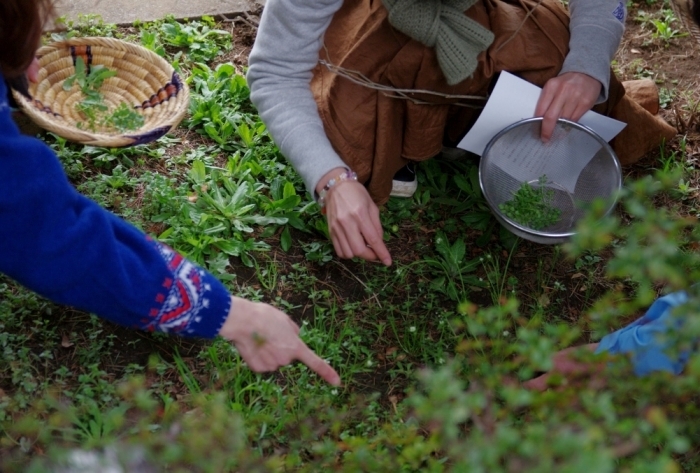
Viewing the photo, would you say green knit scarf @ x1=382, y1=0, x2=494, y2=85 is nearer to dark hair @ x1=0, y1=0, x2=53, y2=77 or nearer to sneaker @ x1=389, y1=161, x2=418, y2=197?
sneaker @ x1=389, y1=161, x2=418, y2=197

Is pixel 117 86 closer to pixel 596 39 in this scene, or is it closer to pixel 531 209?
pixel 531 209

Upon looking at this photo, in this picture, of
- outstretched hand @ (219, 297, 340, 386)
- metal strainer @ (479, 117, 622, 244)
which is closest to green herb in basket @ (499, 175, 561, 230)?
metal strainer @ (479, 117, 622, 244)

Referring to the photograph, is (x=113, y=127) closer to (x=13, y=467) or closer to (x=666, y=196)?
(x=13, y=467)

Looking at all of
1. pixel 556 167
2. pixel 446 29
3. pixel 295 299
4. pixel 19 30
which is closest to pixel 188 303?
pixel 19 30

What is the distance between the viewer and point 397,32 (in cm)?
225

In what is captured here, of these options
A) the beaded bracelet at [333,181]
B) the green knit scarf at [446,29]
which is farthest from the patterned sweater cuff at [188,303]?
the green knit scarf at [446,29]

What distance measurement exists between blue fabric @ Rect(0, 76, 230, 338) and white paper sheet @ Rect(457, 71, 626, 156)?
116cm

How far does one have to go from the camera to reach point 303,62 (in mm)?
2207

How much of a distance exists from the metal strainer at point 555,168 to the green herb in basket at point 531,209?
14mm

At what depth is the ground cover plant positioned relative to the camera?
166cm

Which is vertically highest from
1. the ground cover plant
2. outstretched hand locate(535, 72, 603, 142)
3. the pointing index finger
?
outstretched hand locate(535, 72, 603, 142)

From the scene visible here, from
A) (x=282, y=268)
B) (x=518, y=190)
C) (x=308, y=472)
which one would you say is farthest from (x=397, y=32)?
(x=308, y=472)

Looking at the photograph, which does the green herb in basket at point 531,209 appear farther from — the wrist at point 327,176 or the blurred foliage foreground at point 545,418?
the blurred foliage foreground at point 545,418

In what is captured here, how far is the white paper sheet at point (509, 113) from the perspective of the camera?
2.25 metres
